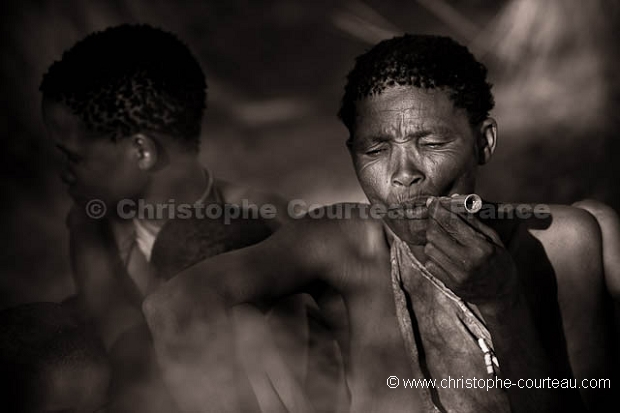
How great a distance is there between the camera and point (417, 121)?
1.42 m

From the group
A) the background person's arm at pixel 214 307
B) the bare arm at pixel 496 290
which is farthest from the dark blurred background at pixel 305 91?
the bare arm at pixel 496 290

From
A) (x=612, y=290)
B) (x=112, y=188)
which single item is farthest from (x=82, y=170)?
(x=612, y=290)

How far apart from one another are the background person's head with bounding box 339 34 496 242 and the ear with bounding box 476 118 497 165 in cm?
1

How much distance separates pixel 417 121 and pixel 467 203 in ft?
0.67

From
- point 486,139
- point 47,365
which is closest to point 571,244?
point 486,139

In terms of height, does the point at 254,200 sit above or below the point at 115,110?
below

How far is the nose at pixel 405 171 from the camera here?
140 cm

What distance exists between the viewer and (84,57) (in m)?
A: 2.01

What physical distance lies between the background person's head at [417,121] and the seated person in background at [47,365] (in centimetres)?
64

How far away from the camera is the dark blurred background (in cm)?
224

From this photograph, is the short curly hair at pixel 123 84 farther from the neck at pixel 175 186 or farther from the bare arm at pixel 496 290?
the bare arm at pixel 496 290

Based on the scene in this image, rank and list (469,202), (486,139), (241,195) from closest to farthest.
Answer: (469,202) → (486,139) → (241,195)

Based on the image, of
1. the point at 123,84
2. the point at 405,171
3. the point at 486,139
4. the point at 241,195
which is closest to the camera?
the point at 405,171

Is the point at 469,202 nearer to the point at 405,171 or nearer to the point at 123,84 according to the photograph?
the point at 405,171
